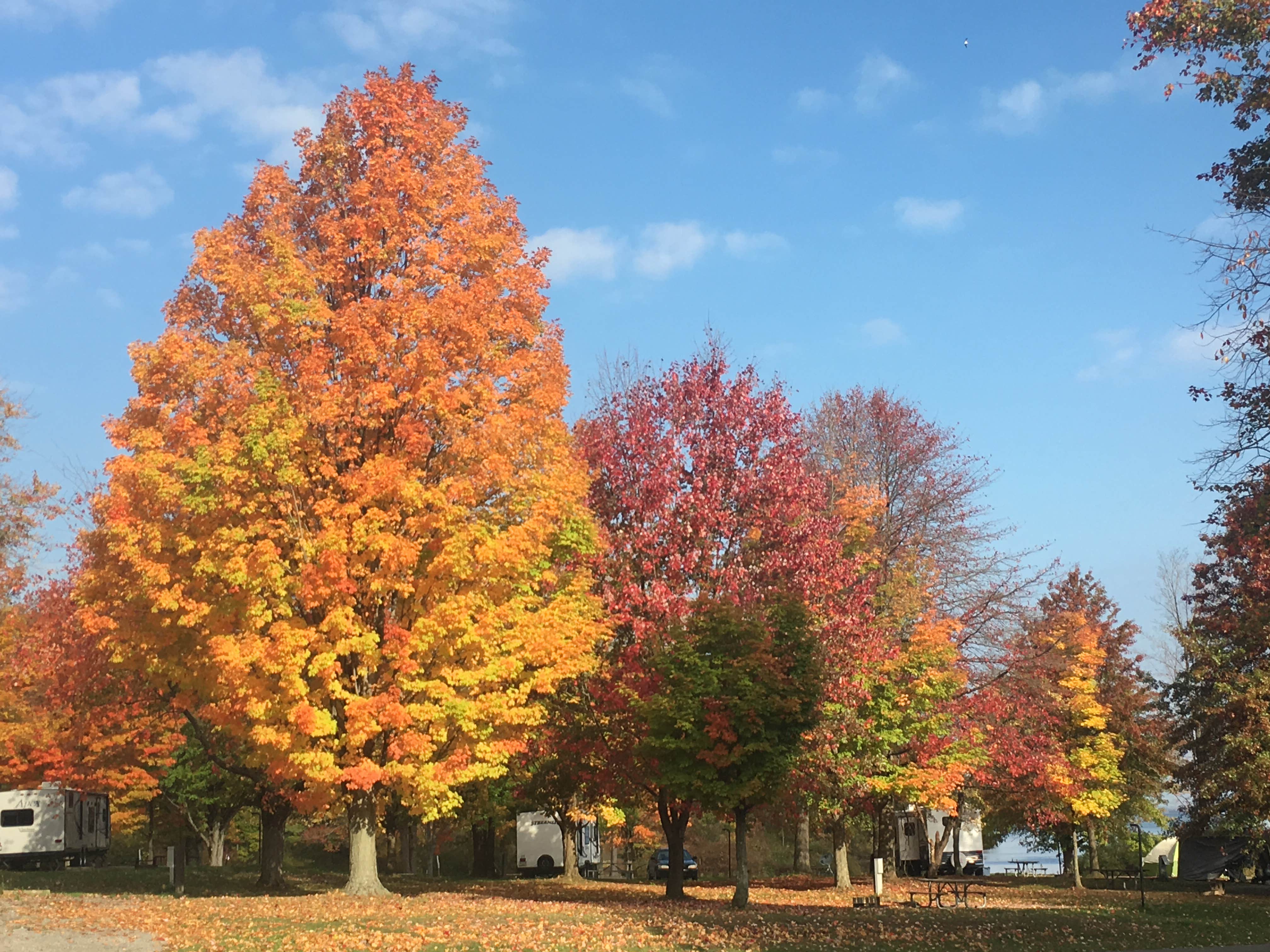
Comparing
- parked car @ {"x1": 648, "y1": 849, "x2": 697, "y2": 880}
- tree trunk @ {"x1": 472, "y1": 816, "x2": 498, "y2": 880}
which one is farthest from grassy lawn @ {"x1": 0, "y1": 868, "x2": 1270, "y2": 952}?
parked car @ {"x1": 648, "y1": 849, "x2": 697, "y2": 880}

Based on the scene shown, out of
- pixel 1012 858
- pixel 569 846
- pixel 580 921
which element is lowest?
pixel 1012 858

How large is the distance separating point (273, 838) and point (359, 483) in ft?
45.2

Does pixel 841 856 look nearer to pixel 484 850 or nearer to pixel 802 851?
pixel 802 851

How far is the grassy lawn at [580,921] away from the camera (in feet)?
48.5

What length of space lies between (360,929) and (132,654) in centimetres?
830

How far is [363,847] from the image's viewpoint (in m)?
21.8

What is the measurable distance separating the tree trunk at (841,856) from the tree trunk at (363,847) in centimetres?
1618

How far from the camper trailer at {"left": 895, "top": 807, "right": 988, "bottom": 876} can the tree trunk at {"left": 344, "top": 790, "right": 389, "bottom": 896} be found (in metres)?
29.5

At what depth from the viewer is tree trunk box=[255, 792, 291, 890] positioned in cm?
2706

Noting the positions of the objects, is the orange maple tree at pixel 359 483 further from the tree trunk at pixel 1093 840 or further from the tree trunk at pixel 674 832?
the tree trunk at pixel 1093 840

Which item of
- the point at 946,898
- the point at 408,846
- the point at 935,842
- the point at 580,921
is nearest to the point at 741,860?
the point at 580,921

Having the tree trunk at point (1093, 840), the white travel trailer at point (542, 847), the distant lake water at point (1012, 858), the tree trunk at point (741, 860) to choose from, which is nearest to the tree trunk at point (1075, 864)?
the tree trunk at point (1093, 840)

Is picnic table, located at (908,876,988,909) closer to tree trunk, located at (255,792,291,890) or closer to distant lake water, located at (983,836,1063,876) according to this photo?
tree trunk, located at (255,792,291,890)

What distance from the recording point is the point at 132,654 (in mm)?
20750
